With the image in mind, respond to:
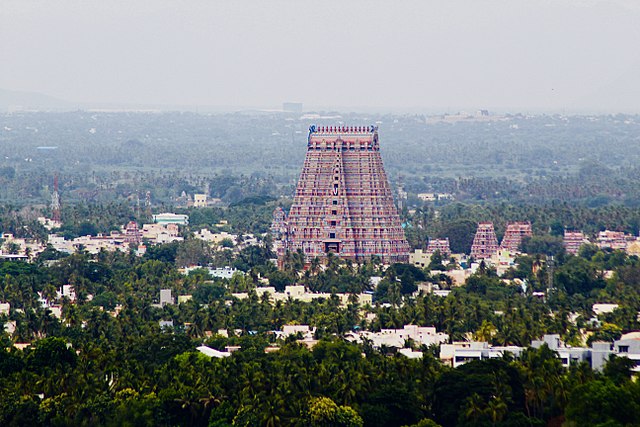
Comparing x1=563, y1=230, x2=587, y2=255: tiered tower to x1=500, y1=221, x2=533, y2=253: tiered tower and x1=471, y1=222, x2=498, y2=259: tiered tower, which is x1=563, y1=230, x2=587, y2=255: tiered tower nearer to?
x1=500, y1=221, x2=533, y2=253: tiered tower

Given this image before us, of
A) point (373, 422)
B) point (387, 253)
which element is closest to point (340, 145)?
point (387, 253)

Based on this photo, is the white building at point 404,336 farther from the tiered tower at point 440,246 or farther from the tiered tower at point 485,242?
the tiered tower at point 485,242

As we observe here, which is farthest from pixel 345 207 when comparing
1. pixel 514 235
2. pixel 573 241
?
pixel 573 241

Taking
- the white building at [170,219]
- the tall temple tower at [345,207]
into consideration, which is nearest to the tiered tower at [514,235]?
the tall temple tower at [345,207]

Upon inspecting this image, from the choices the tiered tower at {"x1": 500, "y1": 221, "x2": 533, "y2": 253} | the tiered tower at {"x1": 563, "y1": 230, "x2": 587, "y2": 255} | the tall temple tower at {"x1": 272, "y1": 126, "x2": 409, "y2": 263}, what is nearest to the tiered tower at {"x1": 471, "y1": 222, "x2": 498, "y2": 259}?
the tiered tower at {"x1": 500, "y1": 221, "x2": 533, "y2": 253}

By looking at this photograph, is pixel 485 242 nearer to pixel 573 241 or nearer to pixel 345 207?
pixel 573 241
